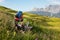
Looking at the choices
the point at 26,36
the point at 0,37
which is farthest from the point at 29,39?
the point at 0,37

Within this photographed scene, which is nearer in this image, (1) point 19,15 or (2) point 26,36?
(2) point 26,36

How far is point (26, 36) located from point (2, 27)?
75 cm

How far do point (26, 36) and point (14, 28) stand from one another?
2.04 feet

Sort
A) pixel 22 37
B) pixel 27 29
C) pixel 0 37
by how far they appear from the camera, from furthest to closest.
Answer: pixel 27 29 < pixel 22 37 < pixel 0 37

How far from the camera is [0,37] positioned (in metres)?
5.54

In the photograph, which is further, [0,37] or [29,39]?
[29,39]

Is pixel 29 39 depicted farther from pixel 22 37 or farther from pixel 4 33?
pixel 4 33

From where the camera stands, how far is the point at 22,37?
19.5 ft

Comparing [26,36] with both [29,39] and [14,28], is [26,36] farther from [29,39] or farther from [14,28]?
[14,28]

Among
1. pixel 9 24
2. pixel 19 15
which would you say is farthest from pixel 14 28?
pixel 19 15

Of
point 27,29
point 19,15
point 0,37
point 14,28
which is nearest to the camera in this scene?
point 0,37

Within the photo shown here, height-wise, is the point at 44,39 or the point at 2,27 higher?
the point at 2,27

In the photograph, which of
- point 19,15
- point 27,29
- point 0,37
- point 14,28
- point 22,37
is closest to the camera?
point 0,37

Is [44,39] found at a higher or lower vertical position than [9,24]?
lower
